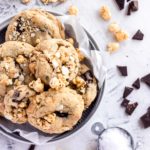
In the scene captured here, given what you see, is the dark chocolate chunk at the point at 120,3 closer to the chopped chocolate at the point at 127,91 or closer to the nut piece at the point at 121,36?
the nut piece at the point at 121,36

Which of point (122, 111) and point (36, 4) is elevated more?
point (36, 4)

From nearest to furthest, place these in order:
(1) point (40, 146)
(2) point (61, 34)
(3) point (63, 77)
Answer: (3) point (63, 77) < (2) point (61, 34) < (1) point (40, 146)

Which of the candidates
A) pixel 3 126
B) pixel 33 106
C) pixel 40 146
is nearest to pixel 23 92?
pixel 33 106

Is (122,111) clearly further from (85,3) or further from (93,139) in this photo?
(85,3)

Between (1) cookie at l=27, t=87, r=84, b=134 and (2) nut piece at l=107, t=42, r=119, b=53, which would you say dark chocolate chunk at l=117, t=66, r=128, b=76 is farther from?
(1) cookie at l=27, t=87, r=84, b=134

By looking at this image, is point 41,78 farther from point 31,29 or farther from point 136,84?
point 136,84

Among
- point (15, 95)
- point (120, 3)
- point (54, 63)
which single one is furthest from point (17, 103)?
point (120, 3)

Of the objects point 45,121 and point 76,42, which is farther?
point 76,42

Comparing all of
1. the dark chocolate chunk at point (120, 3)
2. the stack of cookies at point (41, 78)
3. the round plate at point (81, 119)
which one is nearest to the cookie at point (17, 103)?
the stack of cookies at point (41, 78)

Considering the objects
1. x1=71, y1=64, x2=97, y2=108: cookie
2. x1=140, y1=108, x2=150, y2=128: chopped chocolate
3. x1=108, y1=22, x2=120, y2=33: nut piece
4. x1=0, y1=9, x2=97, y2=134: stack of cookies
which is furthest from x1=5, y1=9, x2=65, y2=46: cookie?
x1=140, y1=108, x2=150, y2=128: chopped chocolate
